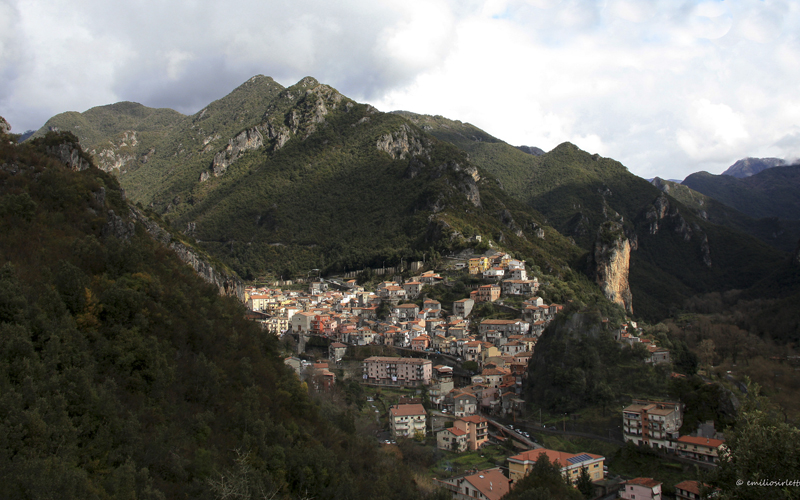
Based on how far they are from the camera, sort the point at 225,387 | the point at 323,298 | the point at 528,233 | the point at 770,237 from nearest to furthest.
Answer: the point at 225,387, the point at 323,298, the point at 528,233, the point at 770,237

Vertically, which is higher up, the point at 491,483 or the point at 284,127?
the point at 284,127

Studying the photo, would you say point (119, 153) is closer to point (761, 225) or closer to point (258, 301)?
point (258, 301)

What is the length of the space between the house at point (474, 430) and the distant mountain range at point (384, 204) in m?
42.4

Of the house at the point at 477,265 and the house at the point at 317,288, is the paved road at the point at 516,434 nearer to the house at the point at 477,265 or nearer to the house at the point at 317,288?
the house at the point at 477,265

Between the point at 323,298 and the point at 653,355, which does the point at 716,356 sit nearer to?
the point at 653,355

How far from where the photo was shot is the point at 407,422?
→ 3822cm

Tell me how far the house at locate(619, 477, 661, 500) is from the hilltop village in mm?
61

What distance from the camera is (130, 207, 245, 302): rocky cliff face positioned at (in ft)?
112

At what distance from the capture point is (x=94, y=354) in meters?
18.1

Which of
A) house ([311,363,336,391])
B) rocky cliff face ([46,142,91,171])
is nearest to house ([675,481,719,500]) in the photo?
house ([311,363,336,391])

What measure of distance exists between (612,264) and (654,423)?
6643cm

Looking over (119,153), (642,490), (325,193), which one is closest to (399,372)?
(642,490)

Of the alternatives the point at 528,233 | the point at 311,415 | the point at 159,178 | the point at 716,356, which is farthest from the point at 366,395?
the point at 159,178

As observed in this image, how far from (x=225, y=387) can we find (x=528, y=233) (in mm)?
98669
